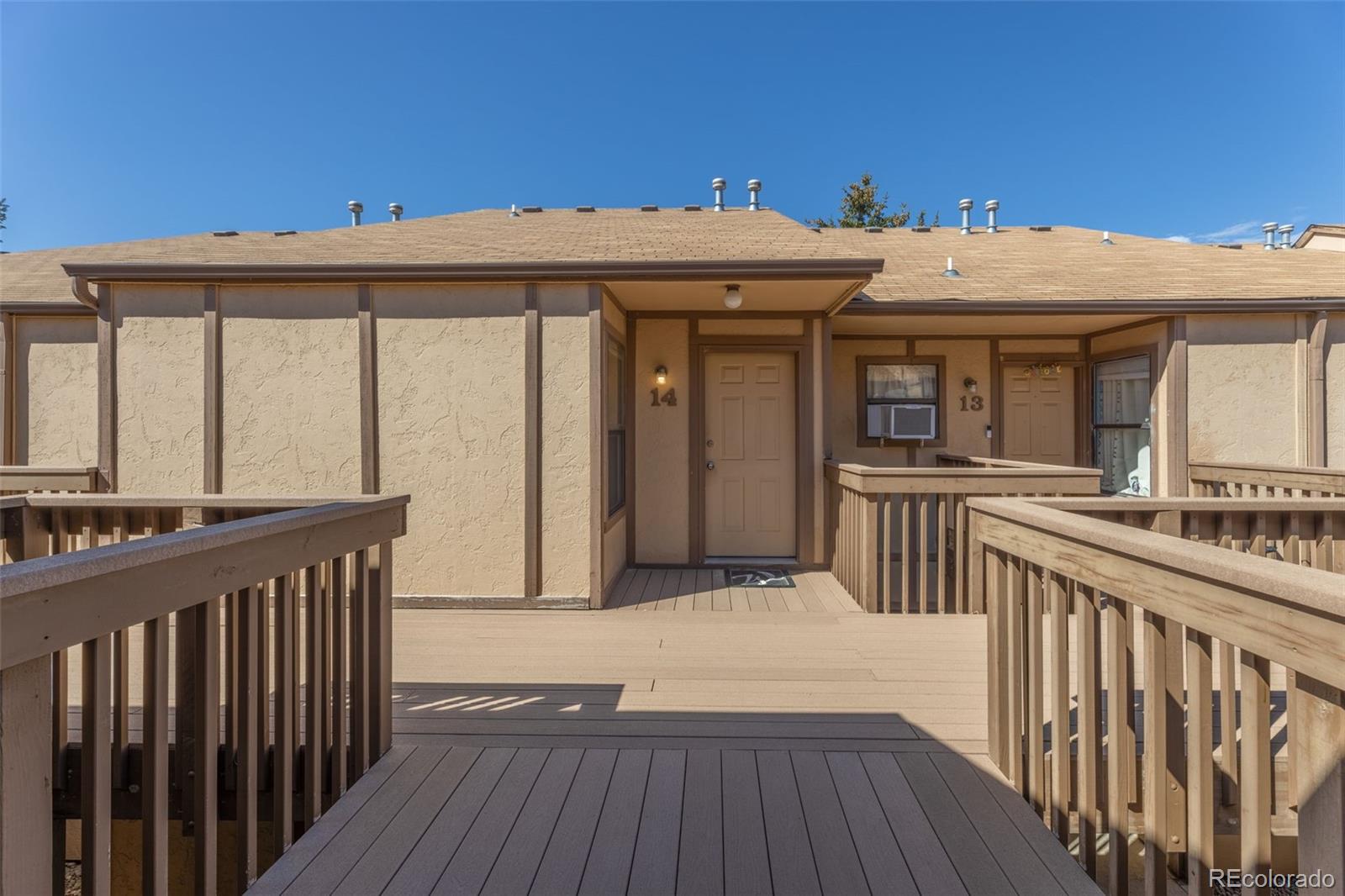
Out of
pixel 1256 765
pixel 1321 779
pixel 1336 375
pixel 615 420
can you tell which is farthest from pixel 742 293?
pixel 1336 375

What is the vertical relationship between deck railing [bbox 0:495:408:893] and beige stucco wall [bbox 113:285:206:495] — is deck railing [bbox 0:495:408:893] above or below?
below

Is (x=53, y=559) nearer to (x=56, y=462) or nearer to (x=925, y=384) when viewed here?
(x=56, y=462)

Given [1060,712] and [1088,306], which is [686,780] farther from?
[1088,306]

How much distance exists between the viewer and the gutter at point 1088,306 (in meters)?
5.54

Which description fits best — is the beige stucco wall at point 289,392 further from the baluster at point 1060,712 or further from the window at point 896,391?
the window at point 896,391

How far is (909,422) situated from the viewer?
6734 mm

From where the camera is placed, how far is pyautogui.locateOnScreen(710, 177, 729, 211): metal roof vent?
8.17 m

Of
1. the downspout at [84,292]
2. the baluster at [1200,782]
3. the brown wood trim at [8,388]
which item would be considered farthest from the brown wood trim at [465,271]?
the baluster at [1200,782]

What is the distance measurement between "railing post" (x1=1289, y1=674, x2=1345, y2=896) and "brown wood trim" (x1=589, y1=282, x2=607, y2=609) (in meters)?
3.89

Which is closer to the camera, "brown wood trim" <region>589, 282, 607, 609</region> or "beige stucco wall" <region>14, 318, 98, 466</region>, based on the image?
"brown wood trim" <region>589, 282, 607, 609</region>

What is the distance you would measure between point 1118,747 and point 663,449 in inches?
178

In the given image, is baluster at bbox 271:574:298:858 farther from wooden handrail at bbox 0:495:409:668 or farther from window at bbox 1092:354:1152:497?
window at bbox 1092:354:1152:497

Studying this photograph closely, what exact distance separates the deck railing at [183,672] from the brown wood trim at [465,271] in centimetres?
245

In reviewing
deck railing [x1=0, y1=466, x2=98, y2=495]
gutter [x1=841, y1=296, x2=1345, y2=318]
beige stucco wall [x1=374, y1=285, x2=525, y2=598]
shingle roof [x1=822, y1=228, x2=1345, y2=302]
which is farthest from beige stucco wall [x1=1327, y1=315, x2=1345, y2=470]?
deck railing [x1=0, y1=466, x2=98, y2=495]
